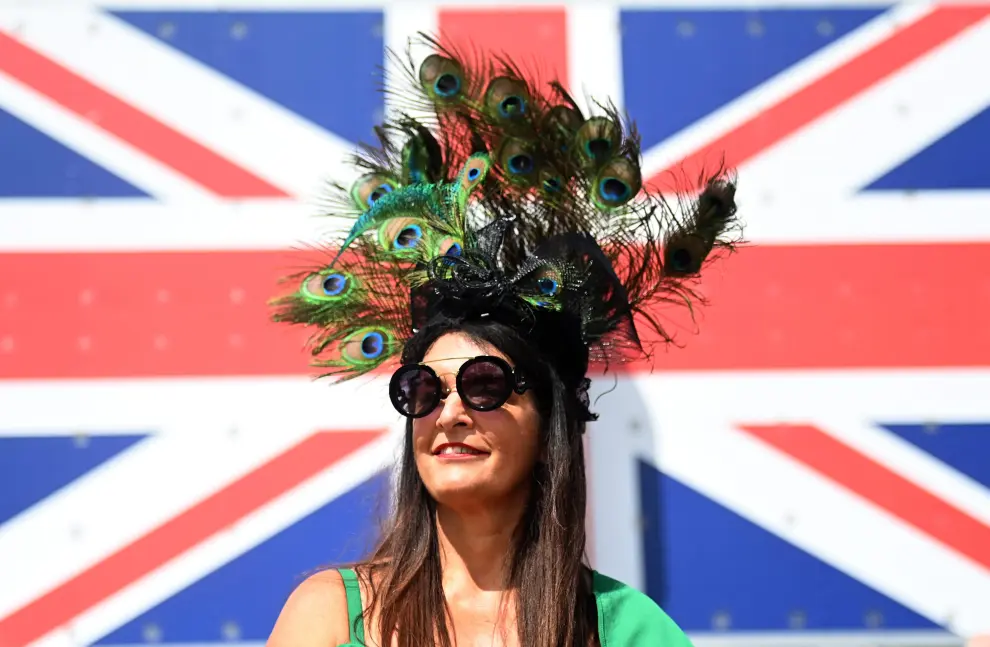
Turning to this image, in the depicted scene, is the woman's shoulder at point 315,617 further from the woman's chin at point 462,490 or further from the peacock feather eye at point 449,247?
the peacock feather eye at point 449,247

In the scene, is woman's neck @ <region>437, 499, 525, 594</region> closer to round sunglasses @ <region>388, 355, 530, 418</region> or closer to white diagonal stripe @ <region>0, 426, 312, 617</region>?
round sunglasses @ <region>388, 355, 530, 418</region>

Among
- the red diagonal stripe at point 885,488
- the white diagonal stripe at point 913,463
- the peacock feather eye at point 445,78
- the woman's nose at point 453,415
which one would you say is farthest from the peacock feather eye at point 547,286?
the white diagonal stripe at point 913,463

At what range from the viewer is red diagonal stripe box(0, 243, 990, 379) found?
98.1 inches

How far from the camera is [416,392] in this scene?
1.94m

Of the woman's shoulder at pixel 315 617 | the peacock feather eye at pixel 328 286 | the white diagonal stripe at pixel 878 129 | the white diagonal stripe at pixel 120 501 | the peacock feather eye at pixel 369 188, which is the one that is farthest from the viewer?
the white diagonal stripe at pixel 878 129

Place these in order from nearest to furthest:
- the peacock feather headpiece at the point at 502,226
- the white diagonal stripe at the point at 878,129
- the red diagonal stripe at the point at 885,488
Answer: the peacock feather headpiece at the point at 502,226 → the red diagonal stripe at the point at 885,488 → the white diagonal stripe at the point at 878,129

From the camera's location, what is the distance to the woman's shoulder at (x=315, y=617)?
1.84 meters

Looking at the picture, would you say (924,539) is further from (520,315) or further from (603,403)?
(520,315)

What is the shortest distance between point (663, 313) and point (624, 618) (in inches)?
30.2

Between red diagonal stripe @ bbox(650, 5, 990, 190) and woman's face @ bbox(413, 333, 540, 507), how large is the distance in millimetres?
811

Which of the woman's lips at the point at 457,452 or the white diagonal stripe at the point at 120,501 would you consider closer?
the woman's lips at the point at 457,452

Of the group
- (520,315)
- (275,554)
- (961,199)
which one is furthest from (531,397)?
(961,199)

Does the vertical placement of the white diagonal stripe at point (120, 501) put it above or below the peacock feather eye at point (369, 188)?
below

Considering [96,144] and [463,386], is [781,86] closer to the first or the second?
[463,386]
